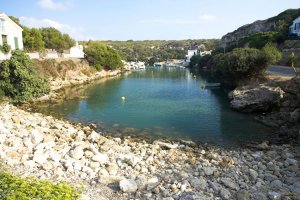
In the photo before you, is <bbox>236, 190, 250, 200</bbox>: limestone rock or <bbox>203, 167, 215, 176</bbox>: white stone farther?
<bbox>203, 167, 215, 176</bbox>: white stone

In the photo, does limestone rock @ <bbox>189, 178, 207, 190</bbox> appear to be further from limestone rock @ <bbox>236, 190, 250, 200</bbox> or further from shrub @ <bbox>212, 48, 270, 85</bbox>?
shrub @ <bbox>212, 48, 270, 85</bbox>

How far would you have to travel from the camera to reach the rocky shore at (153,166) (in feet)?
41.2

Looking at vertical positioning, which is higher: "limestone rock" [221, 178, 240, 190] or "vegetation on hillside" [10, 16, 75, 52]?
"vegetation on hillside" [10, 16, 75, 52]

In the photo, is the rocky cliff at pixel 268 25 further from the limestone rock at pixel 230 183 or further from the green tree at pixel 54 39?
the limestone rock at pixel 230 183

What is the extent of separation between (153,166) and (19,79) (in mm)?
24399

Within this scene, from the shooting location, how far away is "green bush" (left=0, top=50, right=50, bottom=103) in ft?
106

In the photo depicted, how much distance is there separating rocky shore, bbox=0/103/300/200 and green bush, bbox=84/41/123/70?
60262 mm

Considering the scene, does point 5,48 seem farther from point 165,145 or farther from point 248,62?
point 248,62

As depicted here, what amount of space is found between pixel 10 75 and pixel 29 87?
2599mm

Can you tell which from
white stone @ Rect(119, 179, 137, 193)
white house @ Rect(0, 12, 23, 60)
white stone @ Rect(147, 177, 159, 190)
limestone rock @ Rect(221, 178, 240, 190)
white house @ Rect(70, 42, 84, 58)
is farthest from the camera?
white house @ Rect(70, 42, 84, 58)

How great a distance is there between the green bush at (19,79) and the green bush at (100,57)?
45431 millimetres

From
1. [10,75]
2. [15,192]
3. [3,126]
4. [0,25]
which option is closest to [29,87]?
[10,75]

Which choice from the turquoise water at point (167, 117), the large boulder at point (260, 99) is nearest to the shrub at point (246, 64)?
the turquoise water at point (167, 117)

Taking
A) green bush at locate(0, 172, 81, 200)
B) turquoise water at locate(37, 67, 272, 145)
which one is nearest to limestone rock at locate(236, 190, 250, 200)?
green bush at locate(0, 172, 81, 200)
